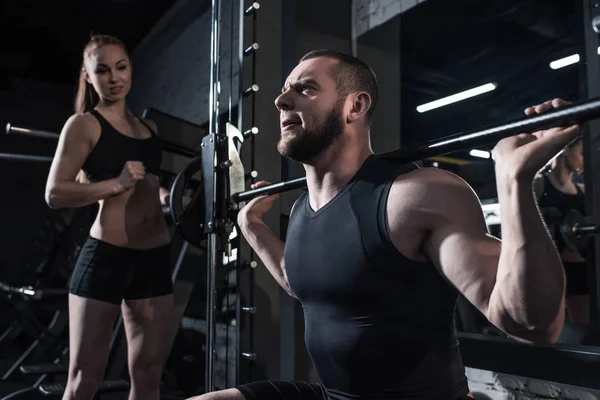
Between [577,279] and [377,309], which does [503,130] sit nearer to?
[377,309]

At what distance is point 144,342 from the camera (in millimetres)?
2277

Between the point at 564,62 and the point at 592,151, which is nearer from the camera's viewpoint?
the point at 592,151

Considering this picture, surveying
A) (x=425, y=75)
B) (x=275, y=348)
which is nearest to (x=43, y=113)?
(x=425, y=75)

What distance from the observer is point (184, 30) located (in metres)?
6.30

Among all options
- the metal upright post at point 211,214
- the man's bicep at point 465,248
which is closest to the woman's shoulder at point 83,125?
the metal upright post at point 211,214

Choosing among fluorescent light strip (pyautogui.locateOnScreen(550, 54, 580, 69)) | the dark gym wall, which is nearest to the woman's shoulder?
fluorescent light strip (pyautogui.locateOnScreen(550, 54, 580, 69))

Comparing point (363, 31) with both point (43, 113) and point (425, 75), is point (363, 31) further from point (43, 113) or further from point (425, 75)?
point (43, 113)

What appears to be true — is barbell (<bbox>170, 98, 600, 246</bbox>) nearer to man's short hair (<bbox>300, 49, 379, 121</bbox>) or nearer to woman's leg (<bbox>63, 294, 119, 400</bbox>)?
man's short hair (<bbox>300, 49, 379, 121</bbox>)

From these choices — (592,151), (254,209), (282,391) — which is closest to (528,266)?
(282,391)

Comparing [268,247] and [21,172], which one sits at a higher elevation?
[21,172]

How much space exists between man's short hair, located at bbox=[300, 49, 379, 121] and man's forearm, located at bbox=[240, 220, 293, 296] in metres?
0.53

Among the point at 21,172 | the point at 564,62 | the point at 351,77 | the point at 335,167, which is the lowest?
the point at 335,167

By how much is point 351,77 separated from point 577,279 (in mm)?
1651

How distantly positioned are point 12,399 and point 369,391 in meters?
2.64
